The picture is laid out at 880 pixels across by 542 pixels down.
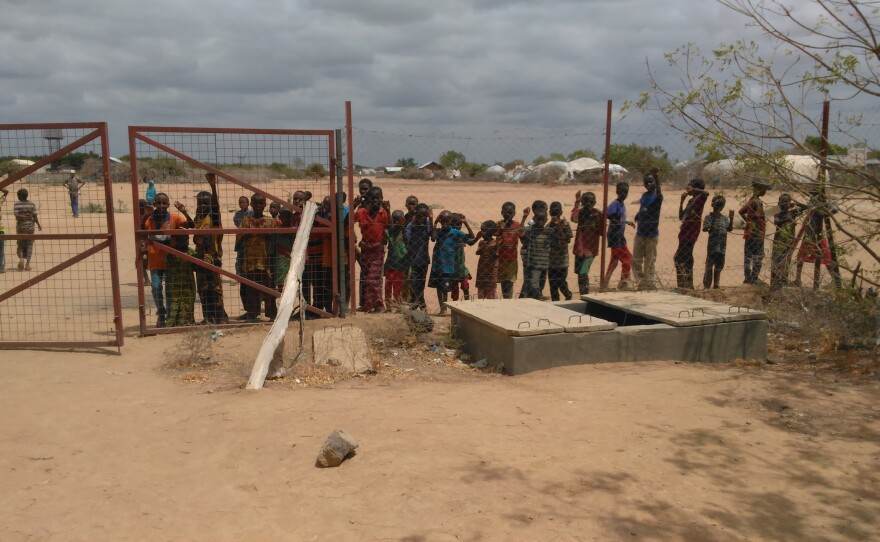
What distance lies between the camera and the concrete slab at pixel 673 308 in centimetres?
681

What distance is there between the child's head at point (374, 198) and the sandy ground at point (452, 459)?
9.50 ft

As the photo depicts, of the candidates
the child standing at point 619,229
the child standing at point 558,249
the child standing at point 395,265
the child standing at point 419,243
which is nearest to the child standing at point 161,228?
the child standing at point 395,265

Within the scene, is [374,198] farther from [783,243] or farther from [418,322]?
[783,243]

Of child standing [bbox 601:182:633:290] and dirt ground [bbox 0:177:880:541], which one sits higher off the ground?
child standing [bbox 601:182:633:290]

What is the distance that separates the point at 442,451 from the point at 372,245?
4.33 meters

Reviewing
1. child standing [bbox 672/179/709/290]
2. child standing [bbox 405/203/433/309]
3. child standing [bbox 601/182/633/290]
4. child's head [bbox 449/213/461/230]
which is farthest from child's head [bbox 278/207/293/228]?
child standing [bbox 672/179/709/290]

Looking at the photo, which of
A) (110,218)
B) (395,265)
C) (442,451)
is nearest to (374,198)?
(395,265)

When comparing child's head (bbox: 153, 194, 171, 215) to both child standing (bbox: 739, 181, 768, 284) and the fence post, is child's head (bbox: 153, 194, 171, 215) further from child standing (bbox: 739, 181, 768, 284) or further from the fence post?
child standing (bbox: 739, 181, 768, 284)

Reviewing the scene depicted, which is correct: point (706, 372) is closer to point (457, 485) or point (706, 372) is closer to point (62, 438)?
point (457, 485)

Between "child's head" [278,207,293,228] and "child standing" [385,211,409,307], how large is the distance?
1.17 metres

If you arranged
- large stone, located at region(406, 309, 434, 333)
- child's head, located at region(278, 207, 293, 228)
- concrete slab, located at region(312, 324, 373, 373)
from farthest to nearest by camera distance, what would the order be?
child's head, located at region(278, 207, 293, 228), large stone, located at region(406, 309, 434, 333), concrete slab, located at region(312, 324, 373, 373)

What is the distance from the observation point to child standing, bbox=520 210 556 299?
28.0ft

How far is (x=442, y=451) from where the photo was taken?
4.43 m

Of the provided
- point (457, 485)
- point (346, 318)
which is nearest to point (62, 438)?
point (457, 485)
